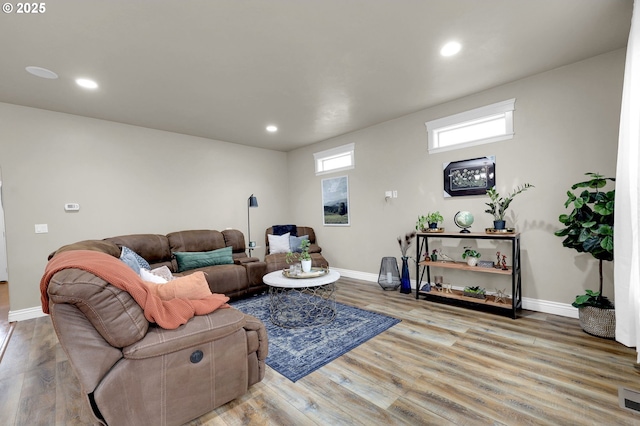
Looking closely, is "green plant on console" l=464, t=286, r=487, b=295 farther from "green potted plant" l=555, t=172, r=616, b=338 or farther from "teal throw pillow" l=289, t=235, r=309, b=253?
"teal throw pillow" l=289, t=235, r=309, b=253

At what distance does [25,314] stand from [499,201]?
20.6ft

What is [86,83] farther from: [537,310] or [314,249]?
[537,310]

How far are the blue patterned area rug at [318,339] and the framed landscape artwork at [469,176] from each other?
1991mm

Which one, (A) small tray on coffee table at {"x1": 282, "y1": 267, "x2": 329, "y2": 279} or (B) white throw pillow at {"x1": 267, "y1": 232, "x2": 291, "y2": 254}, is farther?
(B) white throw pillow at {"x1": 267, "y1": 232, "x2": 291, "y2": 254}

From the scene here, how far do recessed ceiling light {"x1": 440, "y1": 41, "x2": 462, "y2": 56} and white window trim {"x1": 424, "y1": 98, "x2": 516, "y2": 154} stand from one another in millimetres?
1238

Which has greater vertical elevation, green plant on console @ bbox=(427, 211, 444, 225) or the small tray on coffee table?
green plant on console @ bbox=(427, 211, 444, 225)

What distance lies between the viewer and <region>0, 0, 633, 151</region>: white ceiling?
2043 mm

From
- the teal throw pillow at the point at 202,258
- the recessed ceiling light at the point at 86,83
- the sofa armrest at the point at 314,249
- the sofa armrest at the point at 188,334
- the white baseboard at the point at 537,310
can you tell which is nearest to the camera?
the sofa armrest at the point at 188,334

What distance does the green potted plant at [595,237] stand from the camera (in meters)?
2.49

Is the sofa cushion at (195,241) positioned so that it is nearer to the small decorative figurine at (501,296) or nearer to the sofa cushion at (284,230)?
the sofa cushion at (284,230)

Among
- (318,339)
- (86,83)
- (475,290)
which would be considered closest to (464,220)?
(475,290)

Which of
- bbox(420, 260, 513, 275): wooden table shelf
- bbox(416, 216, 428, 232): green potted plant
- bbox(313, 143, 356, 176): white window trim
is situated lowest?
bbox(420, 260, 513, 275): wooden table shelf
